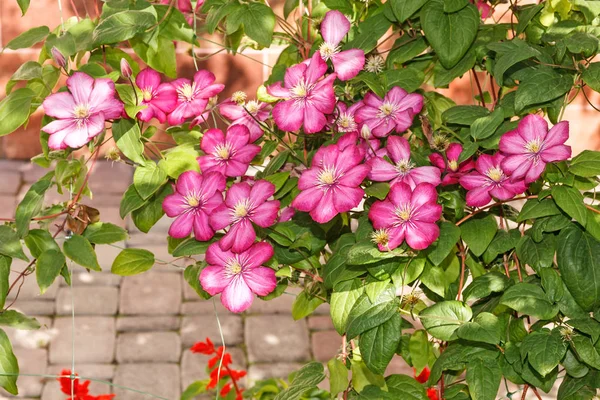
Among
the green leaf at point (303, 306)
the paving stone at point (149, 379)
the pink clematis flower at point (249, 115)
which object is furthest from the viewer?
the paving stone at point (149, 379)

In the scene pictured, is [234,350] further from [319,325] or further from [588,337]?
[588,337]

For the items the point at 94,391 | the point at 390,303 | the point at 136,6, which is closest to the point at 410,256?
the point at 390,303

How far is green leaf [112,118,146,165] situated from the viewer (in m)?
1.38

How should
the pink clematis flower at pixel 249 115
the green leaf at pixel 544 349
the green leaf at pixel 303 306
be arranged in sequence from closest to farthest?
the green leaf at pixel 544 349 < the pink clematis flower at pixel 249 115 < the green leaf at pixel 303 306

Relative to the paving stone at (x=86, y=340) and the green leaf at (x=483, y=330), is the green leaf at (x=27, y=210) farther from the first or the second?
the paving stone at (x=86, y=340)

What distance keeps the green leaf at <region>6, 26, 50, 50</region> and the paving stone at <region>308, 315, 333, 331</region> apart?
1.72m

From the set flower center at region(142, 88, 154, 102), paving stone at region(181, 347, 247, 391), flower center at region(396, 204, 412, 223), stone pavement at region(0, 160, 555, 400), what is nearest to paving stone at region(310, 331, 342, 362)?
stone pavement at region(0, 160, 555, 400)

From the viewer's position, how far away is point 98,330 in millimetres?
2984

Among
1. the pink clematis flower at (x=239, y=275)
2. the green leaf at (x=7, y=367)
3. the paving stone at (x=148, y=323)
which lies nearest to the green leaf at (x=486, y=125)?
the pink clematis flower at (x=239, y=275)

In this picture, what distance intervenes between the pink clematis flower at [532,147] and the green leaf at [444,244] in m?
0.11

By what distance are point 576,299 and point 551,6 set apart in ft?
1.63

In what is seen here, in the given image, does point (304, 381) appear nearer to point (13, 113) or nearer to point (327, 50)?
point (327, 50)

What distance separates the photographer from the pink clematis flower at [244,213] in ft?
4.28

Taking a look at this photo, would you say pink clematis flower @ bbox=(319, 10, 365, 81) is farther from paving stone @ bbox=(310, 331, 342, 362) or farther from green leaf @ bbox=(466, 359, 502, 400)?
paving stone @ bbox=(310, 331, 342, 362)
